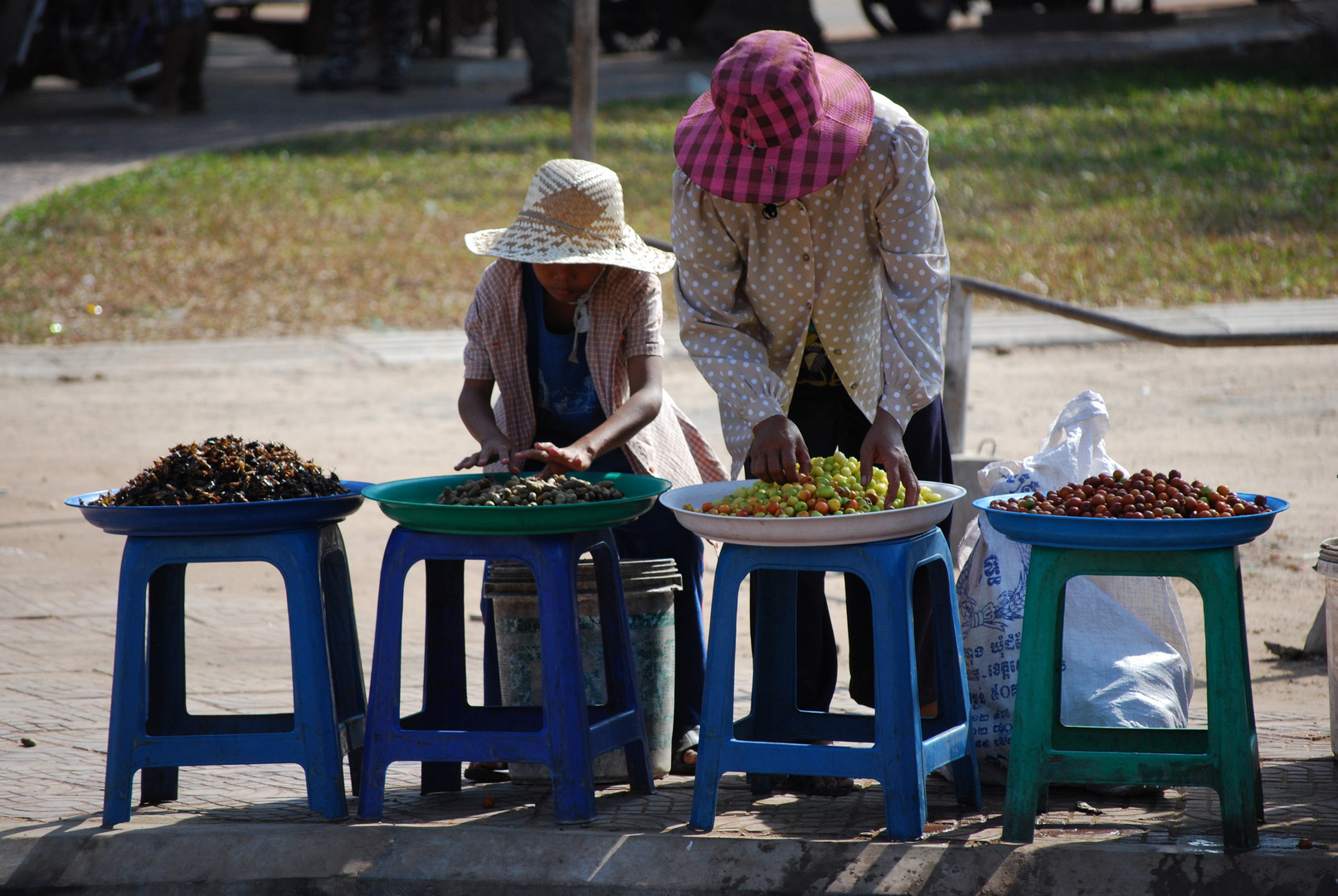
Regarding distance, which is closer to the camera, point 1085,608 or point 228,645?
point 1085,608

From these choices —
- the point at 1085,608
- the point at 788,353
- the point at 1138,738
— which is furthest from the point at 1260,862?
the point at 788,353

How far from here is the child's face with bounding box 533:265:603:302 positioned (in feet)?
12.1

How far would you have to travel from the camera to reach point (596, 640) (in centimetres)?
362

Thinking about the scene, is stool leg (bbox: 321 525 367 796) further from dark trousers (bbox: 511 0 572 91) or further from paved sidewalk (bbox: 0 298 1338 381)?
dark trousers (bbox: 511 0 572 91)

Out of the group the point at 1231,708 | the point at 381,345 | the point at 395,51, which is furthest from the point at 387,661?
the point at 395,51

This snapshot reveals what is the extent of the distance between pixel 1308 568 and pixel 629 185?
803 centimetres

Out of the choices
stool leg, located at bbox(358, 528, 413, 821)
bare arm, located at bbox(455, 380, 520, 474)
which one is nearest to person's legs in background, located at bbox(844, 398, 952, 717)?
bare arm, located at bbox(455, 380, 520, 474)

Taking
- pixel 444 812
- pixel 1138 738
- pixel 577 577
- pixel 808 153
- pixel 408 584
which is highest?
pixel 808 153

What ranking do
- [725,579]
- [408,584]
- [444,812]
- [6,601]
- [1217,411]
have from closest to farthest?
[725,579]
[444,812]
[6,601]
[408,584]
[1217,411]

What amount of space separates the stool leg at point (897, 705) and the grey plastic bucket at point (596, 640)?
2.38ft

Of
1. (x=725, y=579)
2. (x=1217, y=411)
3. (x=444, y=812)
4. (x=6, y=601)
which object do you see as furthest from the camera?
(x=1217, y=411)

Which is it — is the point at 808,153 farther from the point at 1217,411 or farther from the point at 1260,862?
the point at 1217,411

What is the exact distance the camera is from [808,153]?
3180 mm

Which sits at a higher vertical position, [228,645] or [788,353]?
[788,353]
